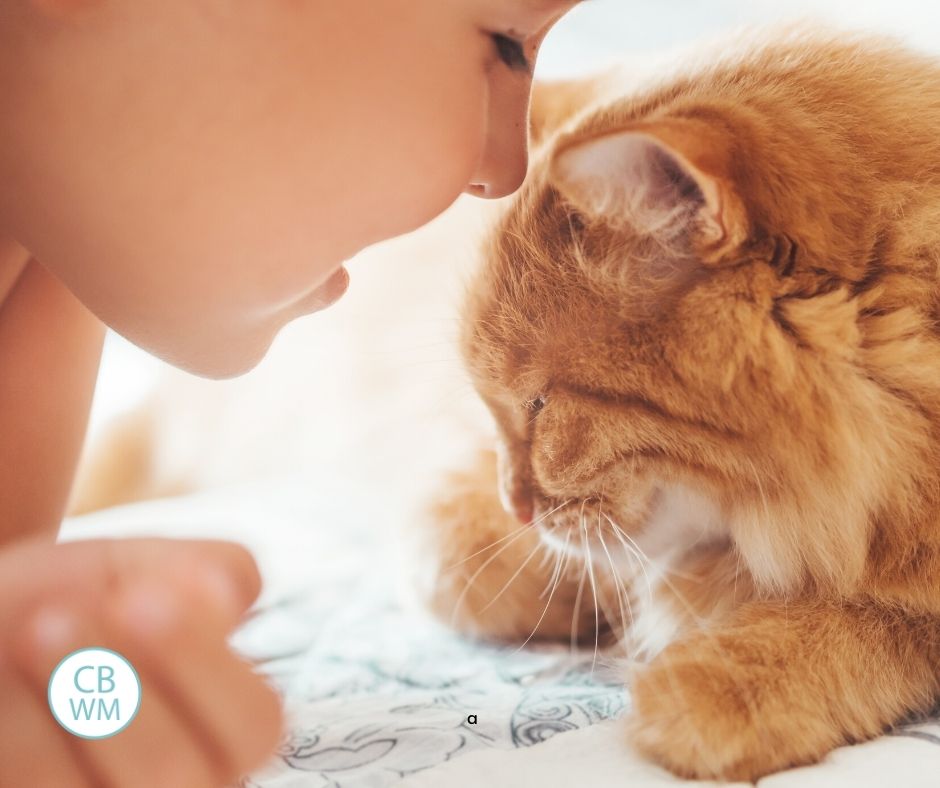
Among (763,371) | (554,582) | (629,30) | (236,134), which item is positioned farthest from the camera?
(629,30)

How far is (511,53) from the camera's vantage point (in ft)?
2.17

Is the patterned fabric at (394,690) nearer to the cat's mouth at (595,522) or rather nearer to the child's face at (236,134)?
the cat's mouth at (595,522)

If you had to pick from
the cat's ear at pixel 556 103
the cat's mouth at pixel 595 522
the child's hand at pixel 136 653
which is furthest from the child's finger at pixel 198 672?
the cat's ear at pixel 556 103

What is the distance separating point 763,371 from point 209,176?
1.35ft

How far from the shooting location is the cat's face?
0.67m

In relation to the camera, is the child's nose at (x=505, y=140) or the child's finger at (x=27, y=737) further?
the child's nose at (x=505, y=140)

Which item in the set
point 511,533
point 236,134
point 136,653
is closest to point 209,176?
point 236,134

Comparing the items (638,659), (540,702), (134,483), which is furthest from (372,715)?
(134,483)

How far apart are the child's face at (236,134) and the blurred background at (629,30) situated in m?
0.38

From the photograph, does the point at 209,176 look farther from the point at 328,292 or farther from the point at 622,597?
the point at 622,597

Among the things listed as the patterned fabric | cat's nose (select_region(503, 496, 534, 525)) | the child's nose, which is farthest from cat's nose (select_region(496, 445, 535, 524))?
the child's nose

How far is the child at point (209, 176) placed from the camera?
0.44m

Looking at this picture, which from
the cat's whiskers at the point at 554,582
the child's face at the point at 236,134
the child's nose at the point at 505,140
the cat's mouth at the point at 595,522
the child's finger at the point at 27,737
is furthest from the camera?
the cat's whiskers at the point at 554,582

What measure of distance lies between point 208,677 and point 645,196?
454mm
